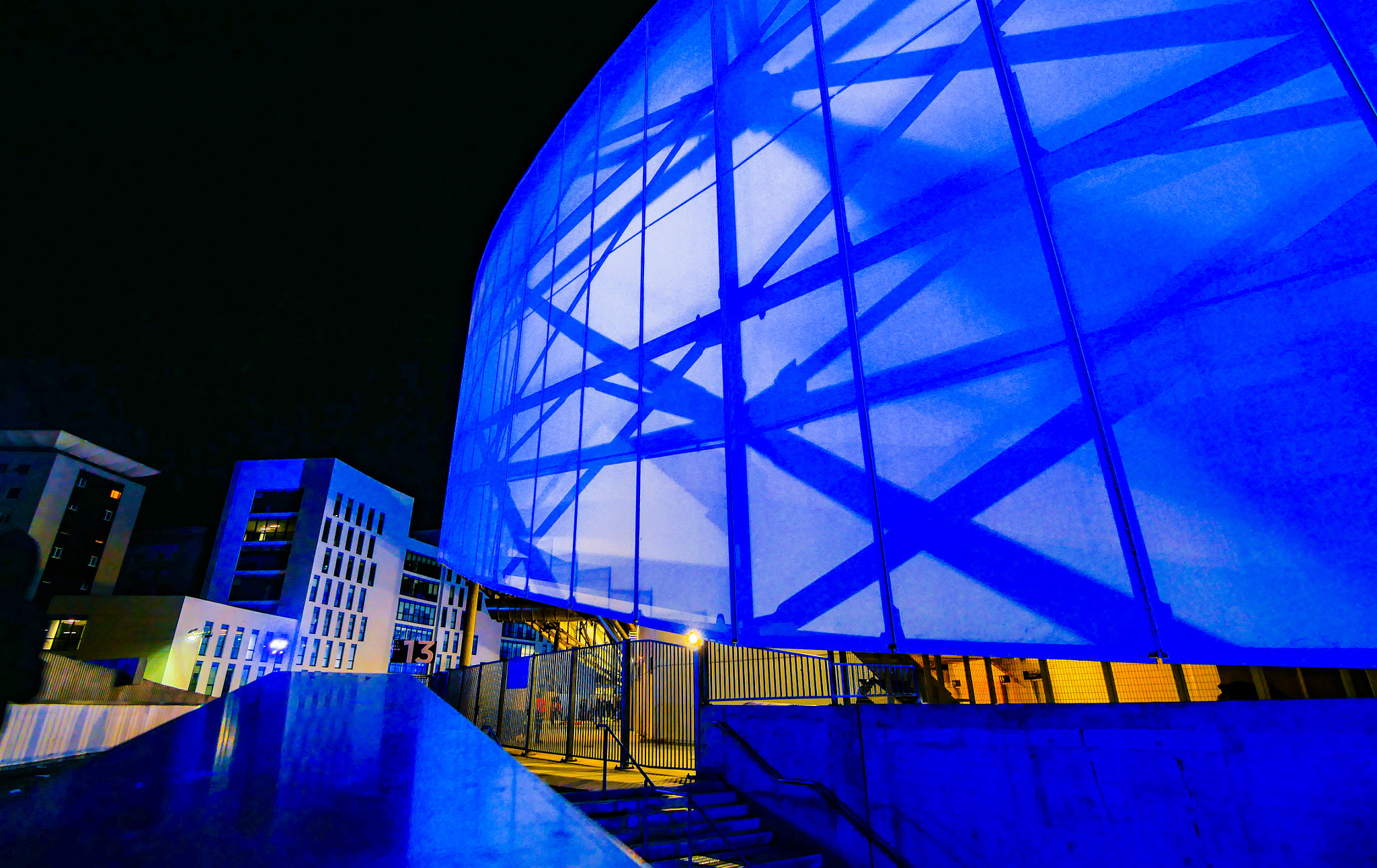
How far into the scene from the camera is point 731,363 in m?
9.29

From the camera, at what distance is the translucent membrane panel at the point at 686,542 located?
869 centimetres

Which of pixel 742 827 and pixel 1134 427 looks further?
pixel 742 827

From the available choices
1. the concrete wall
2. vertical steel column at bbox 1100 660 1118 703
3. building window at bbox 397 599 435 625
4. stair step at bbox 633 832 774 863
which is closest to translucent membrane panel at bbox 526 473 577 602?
stair step at bbox 633 832 774 863

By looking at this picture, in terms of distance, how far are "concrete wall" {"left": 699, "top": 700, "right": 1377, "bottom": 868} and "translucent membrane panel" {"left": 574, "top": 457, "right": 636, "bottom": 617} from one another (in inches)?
152

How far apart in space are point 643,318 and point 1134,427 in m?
7.84

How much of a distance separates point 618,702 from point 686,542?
4.50 metres

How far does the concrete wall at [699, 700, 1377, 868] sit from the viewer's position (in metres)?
4.79

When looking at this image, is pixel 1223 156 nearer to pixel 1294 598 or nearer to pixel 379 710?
pixel 1294 598

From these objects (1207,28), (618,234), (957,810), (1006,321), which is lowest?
(957,810)

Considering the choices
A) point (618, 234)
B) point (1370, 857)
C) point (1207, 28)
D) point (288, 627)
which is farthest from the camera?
point (288, 627)

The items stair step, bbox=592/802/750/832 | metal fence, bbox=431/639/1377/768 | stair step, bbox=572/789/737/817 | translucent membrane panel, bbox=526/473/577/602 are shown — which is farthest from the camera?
translucent membrane panel, bbox=526/473/577/602

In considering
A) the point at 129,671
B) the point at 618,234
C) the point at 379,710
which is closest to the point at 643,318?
the point at 618,234

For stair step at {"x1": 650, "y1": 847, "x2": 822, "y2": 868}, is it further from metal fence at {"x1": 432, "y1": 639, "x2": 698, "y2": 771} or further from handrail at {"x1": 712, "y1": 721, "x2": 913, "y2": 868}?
metal fence at {"x1": 432, "y1": 639, "x2": 698, "y2": 771}

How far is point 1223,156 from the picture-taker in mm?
5809
